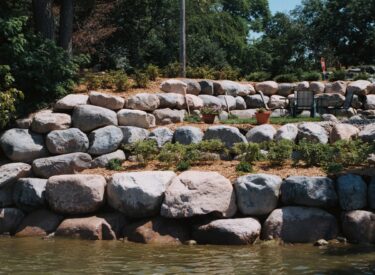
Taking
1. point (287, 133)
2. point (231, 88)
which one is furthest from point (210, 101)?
point (287, 133)

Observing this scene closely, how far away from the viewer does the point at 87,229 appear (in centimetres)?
988

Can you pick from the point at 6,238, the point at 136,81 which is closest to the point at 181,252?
the point at 6,238

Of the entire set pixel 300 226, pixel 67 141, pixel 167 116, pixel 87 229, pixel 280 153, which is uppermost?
pixel 167 116

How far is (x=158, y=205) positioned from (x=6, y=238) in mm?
2616

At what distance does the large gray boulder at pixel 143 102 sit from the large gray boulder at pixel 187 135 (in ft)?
3.69

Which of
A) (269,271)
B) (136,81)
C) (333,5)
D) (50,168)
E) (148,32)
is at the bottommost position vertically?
(269,271)

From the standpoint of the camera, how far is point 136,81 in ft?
47.1

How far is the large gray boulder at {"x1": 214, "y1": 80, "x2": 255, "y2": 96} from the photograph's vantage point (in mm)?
15828

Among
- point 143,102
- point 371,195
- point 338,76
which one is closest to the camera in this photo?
point 371,195

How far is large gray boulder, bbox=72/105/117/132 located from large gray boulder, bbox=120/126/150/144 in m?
0.34

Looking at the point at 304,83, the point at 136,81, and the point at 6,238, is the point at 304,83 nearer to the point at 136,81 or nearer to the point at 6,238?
the point at 136,81

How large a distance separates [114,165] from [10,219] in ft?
6.78

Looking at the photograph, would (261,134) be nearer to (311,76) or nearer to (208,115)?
(208,115)

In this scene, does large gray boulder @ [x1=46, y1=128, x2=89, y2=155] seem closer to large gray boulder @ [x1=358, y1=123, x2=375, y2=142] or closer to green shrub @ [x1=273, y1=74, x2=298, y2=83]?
large gray boulder @ [x1=358, y1=123, x2=375, y2=142]
